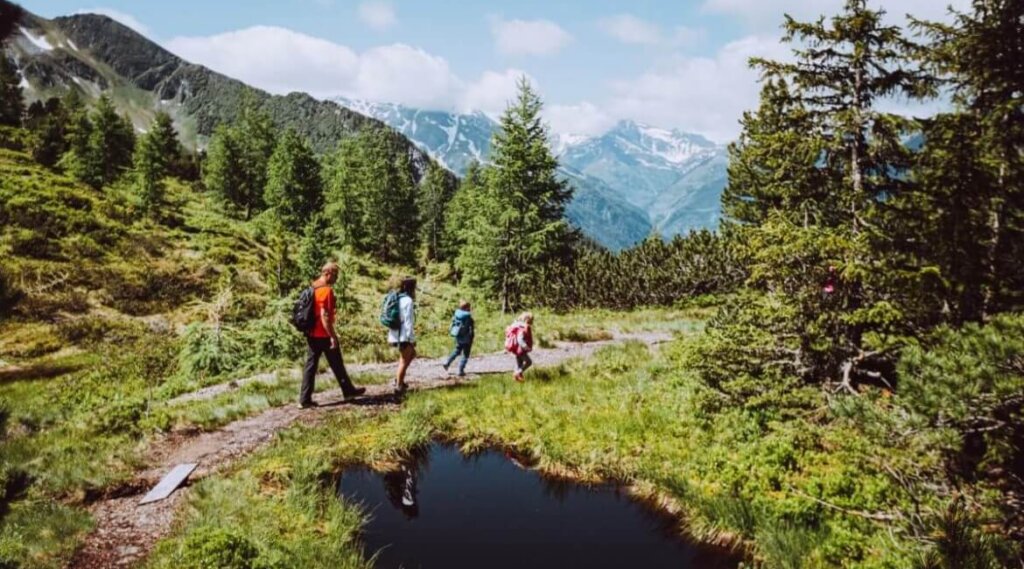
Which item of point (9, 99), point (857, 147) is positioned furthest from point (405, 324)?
point (9, 99)

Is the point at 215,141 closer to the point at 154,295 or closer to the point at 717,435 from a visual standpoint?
the point at 154,295

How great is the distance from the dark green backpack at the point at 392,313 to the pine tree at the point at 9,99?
79.2 meters

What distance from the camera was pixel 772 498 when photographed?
22.4 ft

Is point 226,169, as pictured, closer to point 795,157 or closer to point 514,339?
point 514,339

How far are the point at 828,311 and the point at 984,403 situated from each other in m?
3.99

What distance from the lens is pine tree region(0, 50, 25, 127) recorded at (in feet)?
221

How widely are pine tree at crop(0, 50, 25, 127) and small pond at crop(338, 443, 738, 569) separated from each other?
3236 inches

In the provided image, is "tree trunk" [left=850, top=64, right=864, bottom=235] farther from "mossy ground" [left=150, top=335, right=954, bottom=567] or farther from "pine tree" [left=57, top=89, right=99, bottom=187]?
"pine tree" [left=57, top=89, right=99, bottom=187]

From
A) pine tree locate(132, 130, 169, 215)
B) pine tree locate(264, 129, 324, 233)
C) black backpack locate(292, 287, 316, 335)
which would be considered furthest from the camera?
pine tree locate(264, 129, 324, 233)

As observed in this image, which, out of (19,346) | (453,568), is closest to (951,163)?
(453,568)

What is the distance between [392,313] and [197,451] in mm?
3823

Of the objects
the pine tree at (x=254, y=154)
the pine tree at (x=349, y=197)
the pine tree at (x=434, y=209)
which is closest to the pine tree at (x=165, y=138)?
the pine tree at (x=254, y=154)

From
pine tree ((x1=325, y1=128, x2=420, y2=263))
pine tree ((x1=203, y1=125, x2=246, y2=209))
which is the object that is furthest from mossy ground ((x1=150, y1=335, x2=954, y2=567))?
pine tree ((x1=203, y1=125, x2=246, y2=209))

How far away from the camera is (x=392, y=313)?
423 inches
